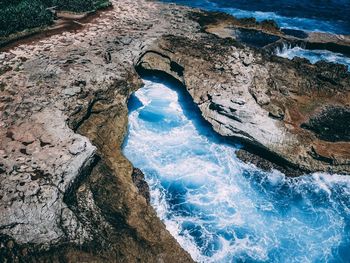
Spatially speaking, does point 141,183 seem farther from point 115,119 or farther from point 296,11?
point 296,11

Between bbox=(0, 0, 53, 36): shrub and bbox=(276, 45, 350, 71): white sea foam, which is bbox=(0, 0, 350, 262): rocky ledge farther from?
bbox=(276, 45, 350, 71): white sea foam

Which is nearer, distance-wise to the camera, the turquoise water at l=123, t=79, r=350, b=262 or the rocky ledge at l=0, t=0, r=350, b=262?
the rocky ledge at l=0, t=0, r=350, b=262

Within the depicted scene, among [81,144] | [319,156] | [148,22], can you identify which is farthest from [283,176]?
[148,22]

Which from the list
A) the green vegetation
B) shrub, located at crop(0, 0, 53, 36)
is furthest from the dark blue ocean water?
shrub, located at crop(0, 0, 53, 36)

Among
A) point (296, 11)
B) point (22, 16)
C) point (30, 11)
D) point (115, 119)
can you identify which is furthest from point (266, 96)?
point (296, 11)

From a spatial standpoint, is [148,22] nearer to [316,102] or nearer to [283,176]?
[316,102]

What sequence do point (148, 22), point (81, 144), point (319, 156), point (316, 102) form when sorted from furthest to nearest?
1. point (148, 22)
2. point (316, 102)
3. point (319, 156)
4. point (81, 144)
